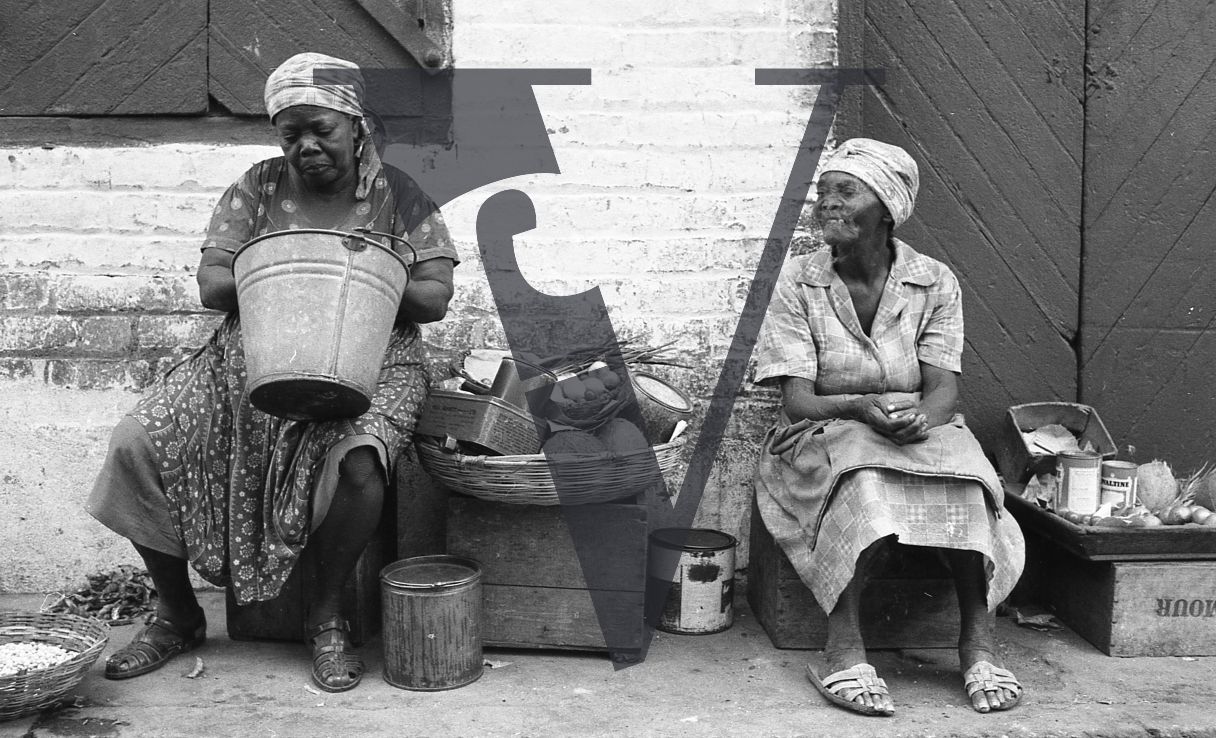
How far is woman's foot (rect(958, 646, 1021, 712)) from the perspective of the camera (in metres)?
3.48

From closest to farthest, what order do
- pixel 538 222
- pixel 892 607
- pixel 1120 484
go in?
pixel 892 607, pixel 1120 484, pixel 538 222

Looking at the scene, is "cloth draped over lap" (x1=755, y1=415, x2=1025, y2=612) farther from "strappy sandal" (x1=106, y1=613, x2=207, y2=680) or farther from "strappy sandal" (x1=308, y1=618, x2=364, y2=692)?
"strappy sandal" (x1=106, y1=613, x2=207, y2=680)

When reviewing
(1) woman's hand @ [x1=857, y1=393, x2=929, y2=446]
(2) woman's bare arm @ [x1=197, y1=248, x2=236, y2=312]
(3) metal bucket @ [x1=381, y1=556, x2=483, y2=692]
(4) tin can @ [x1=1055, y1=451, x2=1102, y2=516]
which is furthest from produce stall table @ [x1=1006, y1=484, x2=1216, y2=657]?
(2) woman's bare arm @ [x1=197, y1=248, x2=236, y2=312]

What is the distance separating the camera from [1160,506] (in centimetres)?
416

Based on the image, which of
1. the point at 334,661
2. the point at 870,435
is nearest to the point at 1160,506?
the point at 870,435

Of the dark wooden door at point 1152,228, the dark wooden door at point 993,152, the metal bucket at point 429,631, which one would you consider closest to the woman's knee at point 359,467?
the metal bucket at point 429,631

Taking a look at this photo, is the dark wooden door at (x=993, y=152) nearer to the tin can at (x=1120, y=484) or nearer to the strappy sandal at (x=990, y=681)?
the tin can at (x=1120, y=484)

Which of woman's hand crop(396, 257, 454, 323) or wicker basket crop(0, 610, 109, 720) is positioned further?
woman's hand crop(396, 257, 454, 323)

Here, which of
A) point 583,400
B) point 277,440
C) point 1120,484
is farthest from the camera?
point 1120,484

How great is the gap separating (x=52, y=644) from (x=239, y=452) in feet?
2.71

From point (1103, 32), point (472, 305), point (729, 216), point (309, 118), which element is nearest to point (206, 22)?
point (309, 118)

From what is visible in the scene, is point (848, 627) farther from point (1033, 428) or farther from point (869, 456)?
Answer: point (1033, 428)

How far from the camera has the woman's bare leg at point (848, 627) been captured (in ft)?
11.8

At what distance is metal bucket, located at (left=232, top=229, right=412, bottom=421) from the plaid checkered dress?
1365mm
